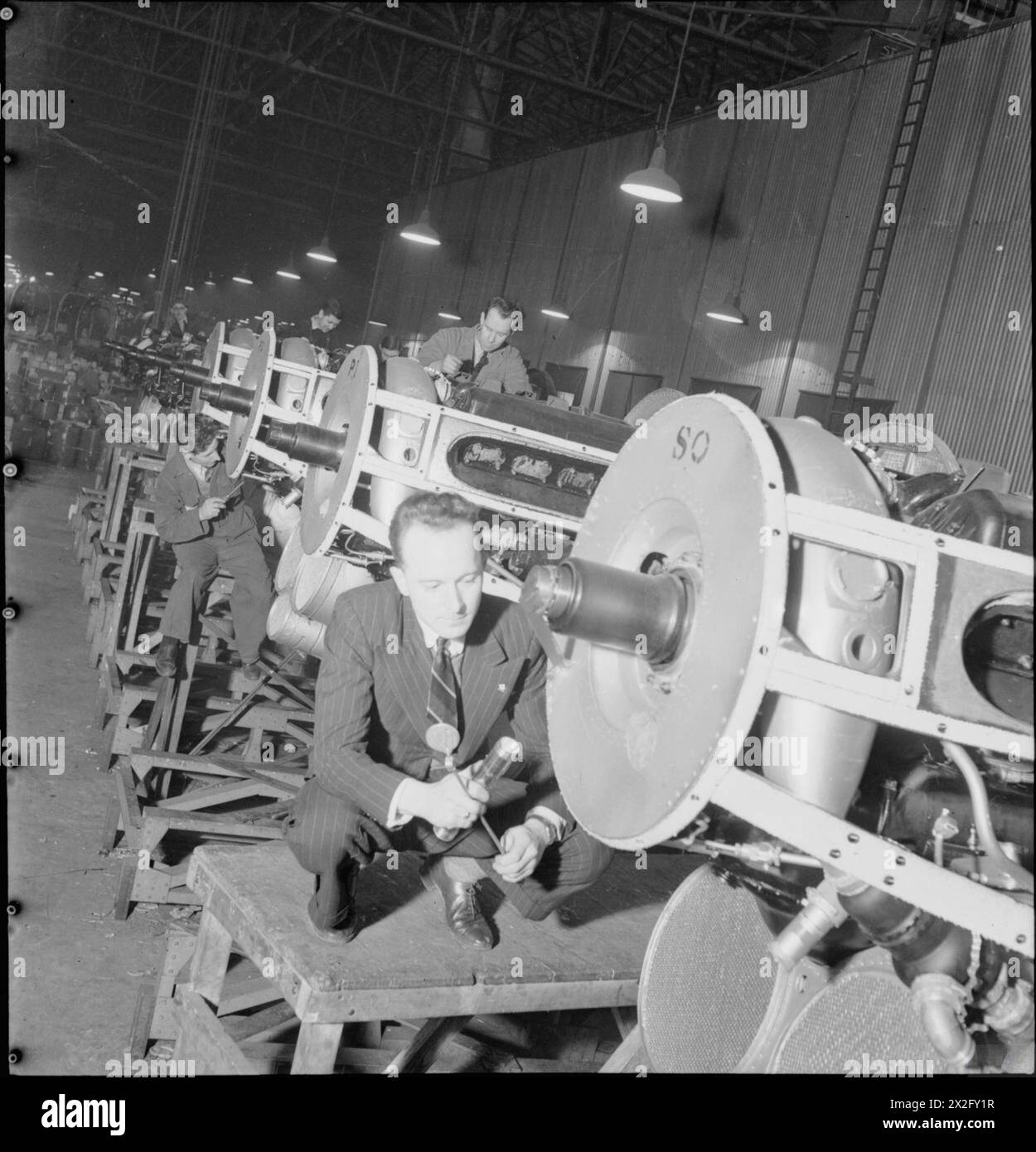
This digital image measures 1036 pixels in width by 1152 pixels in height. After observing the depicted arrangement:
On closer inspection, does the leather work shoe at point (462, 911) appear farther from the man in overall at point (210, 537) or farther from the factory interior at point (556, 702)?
the man in overall at point (210, 537)

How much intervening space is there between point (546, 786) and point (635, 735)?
1064 mm

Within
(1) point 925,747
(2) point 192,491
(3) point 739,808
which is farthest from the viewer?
(2) point 192,491

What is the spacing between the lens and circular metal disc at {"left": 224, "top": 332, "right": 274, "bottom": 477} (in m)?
4.68

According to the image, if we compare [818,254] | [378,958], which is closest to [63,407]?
[818,254]

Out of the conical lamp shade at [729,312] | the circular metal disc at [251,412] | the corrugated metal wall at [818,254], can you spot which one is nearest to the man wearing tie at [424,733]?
the circular metal disc at [251,412]

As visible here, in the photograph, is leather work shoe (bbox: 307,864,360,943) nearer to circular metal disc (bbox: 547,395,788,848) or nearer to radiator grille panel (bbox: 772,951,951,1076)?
circular metal disc (bbox: 547,395,788,848)

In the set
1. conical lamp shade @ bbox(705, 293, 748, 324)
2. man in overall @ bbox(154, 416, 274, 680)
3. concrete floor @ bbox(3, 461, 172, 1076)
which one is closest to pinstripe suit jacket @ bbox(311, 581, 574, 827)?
concrete floor @ bbox(3, 461, 172, 1076)

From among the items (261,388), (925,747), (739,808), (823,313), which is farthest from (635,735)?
(823,313)

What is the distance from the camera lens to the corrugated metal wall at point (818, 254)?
28.0 ft

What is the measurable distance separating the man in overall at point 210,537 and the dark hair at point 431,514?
3.55 metres

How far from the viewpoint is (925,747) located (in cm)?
195

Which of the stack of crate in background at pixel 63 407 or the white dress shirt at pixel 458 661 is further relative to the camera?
the stack of crate in background at pixel 63 407

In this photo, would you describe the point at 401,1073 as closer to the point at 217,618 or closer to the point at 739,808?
the point at 739,808

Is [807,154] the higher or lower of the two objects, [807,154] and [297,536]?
the higher
